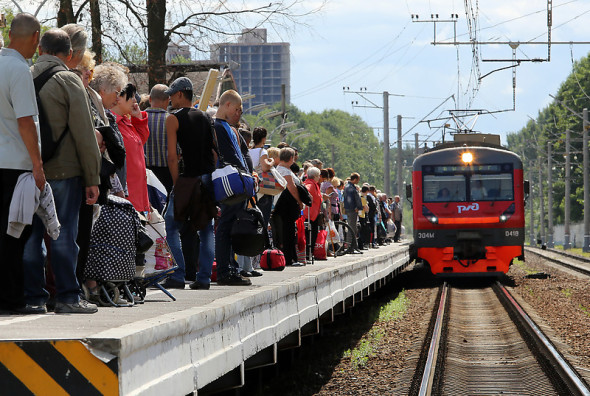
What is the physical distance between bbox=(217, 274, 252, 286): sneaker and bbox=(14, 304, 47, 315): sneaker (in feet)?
8.92

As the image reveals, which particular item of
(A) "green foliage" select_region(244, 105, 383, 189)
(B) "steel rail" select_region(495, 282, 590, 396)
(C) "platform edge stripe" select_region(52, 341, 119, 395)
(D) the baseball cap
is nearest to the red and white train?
(B) "steel rail" select_region(495, 282, 590, 396)

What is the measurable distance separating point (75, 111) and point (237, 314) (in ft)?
5.10

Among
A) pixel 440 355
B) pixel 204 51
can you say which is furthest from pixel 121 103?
pixel 204 51

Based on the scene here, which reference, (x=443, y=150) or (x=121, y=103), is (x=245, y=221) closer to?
(x=121, y=103)

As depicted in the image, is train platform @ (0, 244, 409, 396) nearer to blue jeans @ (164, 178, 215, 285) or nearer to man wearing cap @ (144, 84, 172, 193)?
blue jeans @ (164, 178, 215, 285)

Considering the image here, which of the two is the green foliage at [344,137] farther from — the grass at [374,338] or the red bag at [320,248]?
the red bag at [320,248]

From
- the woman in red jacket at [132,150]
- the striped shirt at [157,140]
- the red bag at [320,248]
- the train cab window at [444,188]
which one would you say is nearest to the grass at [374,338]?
the red bag at [320,248]

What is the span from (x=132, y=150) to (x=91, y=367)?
374 cm

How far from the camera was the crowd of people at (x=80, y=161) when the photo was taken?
561 cm

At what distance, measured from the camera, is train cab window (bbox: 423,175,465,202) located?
2183 centimetres

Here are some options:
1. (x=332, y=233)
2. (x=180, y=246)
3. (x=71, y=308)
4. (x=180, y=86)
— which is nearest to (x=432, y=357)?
(x=180, y=246)

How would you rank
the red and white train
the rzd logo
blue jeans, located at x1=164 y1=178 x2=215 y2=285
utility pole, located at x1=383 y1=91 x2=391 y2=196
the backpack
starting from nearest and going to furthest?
the backpack
blue jeans, located at x1=164 y1=178 x2=215 y2=285
the red and white train
the rzd logo
utility pole, located at x1=383 y1=91 x2=391 y2=196

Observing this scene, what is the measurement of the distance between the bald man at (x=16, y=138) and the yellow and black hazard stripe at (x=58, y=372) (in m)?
1.75

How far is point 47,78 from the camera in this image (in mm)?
5945
